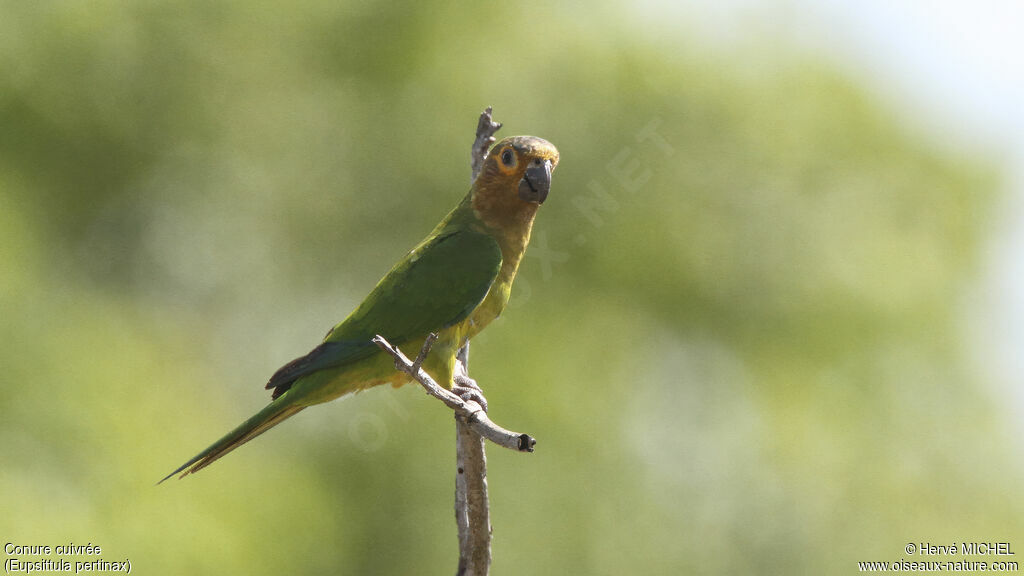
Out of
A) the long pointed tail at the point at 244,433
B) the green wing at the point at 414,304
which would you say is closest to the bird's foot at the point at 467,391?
the green wing at the point at 414,304

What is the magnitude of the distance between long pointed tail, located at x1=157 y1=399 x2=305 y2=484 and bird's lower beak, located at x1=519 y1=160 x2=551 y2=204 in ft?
5.10

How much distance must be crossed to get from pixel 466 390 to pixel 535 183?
1.11 m

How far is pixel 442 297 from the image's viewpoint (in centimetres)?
447

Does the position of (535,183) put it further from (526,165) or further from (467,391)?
(467,391)

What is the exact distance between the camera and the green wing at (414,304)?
434 centimetres

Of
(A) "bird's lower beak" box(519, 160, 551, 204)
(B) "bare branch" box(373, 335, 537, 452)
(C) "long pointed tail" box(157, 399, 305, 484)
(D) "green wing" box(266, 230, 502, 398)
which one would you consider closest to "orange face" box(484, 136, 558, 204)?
(A) "bird's lower beak" box(519, 160, 551, 204)

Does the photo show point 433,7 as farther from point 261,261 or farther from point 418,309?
point 418,309

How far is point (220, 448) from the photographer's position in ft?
13.0

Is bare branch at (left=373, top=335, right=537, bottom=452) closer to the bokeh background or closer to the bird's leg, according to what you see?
the bird's leg

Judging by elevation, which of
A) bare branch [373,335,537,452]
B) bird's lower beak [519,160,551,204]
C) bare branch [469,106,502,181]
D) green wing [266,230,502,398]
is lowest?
bare branch [373,335,537,452]

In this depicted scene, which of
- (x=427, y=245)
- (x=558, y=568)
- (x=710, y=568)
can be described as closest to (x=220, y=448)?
(x=427, y=245)

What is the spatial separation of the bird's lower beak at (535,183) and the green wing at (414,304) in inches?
12.3

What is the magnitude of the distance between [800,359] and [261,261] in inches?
322

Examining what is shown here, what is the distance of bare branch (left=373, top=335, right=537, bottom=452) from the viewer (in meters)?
3.03
